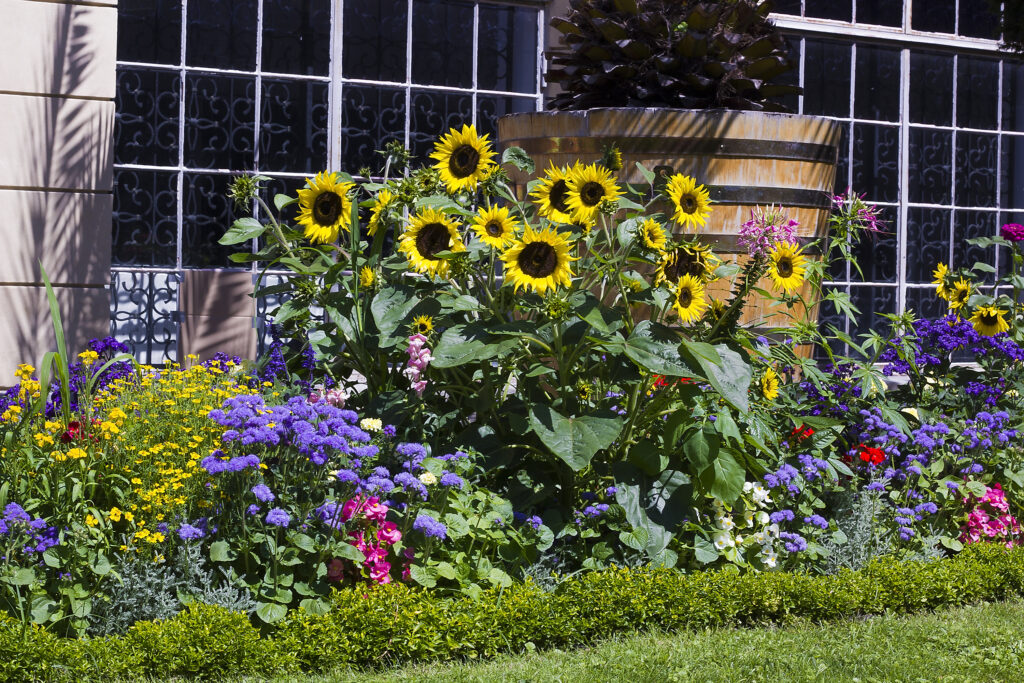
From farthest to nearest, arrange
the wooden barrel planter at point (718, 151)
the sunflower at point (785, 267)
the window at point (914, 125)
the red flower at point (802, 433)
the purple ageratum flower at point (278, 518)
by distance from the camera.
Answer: the window at point (914, 125)
the wooden barrel planter at point (718, 151)
the red flower at point (802, 433)
the sunflower at point (785, 267)
the purple ageratum flower at point (278, 518)

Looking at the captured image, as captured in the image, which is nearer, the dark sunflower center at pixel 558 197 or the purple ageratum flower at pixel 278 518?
the purple ageratum flower at pixel 278 518

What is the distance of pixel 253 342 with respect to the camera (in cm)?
582

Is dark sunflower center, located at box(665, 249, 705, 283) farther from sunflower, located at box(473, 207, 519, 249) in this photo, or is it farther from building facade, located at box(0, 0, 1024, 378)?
building facade, located at box(0, 0, 1024, 378)

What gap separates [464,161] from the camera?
3.32 metres

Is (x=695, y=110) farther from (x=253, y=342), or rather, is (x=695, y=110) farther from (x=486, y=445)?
(x=253, y=342)

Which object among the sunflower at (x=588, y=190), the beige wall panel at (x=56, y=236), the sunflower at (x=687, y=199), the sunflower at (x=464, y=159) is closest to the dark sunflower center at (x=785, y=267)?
the sunflower at (x=687, y=199)

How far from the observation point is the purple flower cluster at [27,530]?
8.96ft

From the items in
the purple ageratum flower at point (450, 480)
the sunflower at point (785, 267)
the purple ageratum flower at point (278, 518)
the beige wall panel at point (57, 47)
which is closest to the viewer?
the purple ageratum flower at point (278, 518)

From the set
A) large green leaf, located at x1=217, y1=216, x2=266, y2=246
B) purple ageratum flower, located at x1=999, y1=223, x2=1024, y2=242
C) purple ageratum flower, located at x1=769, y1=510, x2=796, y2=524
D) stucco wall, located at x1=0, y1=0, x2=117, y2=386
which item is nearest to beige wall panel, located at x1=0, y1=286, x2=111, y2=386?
stucco wall, located at x1=0, y1=0, x2=117, y2=386

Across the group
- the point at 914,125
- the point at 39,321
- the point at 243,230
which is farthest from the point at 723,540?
the point at 914,125

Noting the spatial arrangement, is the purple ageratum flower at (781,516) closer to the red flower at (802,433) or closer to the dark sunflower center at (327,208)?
the red flower at (802,433)

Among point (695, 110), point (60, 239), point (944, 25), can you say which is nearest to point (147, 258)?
point (60, 239)

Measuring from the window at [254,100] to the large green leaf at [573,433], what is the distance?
3321 millimetres

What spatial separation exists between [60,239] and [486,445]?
315 centimetres
